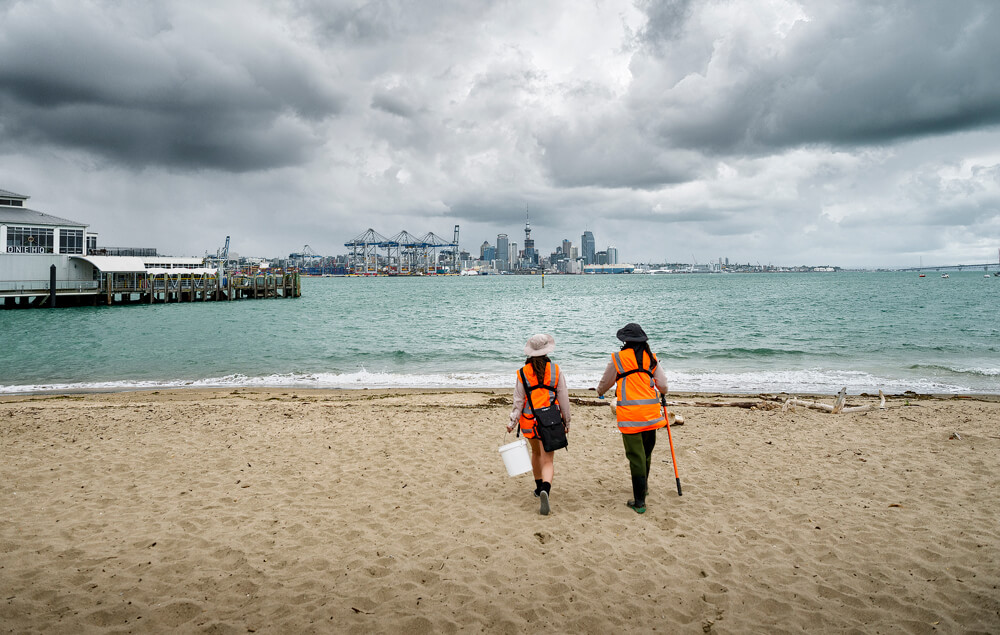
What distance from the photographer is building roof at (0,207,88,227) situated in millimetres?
48062

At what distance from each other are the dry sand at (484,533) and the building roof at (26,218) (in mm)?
54764

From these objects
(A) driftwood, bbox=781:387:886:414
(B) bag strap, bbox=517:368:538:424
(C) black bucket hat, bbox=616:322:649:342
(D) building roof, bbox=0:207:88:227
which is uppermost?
(D) building roof, bbox=0:207:88:227

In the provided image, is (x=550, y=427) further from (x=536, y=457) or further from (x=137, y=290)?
(x=137, y=290)

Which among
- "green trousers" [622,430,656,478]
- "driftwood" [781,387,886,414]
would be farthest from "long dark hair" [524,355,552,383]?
"driftwood" [781,387,886,414]

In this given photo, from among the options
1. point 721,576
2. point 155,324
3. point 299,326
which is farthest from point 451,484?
point 155,324

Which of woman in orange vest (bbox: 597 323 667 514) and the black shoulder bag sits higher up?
woman in orange vest (bbox: 597 323 667 514)

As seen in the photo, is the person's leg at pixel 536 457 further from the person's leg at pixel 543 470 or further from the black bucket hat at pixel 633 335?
the black bucket hat at pixel 633 335

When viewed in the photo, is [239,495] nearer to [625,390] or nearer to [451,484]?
[451,484]

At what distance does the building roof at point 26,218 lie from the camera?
48.1 m

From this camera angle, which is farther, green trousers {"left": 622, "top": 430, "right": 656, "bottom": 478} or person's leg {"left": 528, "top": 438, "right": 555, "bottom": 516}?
person's leg {"left": 528, "top": 438, "right": 555, "bottom": 516}

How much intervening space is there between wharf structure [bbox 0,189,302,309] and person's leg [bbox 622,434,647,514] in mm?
54710

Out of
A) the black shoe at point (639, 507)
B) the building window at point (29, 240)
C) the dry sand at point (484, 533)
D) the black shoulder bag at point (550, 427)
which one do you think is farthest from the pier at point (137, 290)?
the black shoe at point (639, 507)

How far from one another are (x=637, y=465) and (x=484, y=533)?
1662mm

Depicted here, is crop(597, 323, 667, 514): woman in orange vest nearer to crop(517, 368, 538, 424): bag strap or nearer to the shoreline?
crop(517, 368, 538, 424): bag strap
